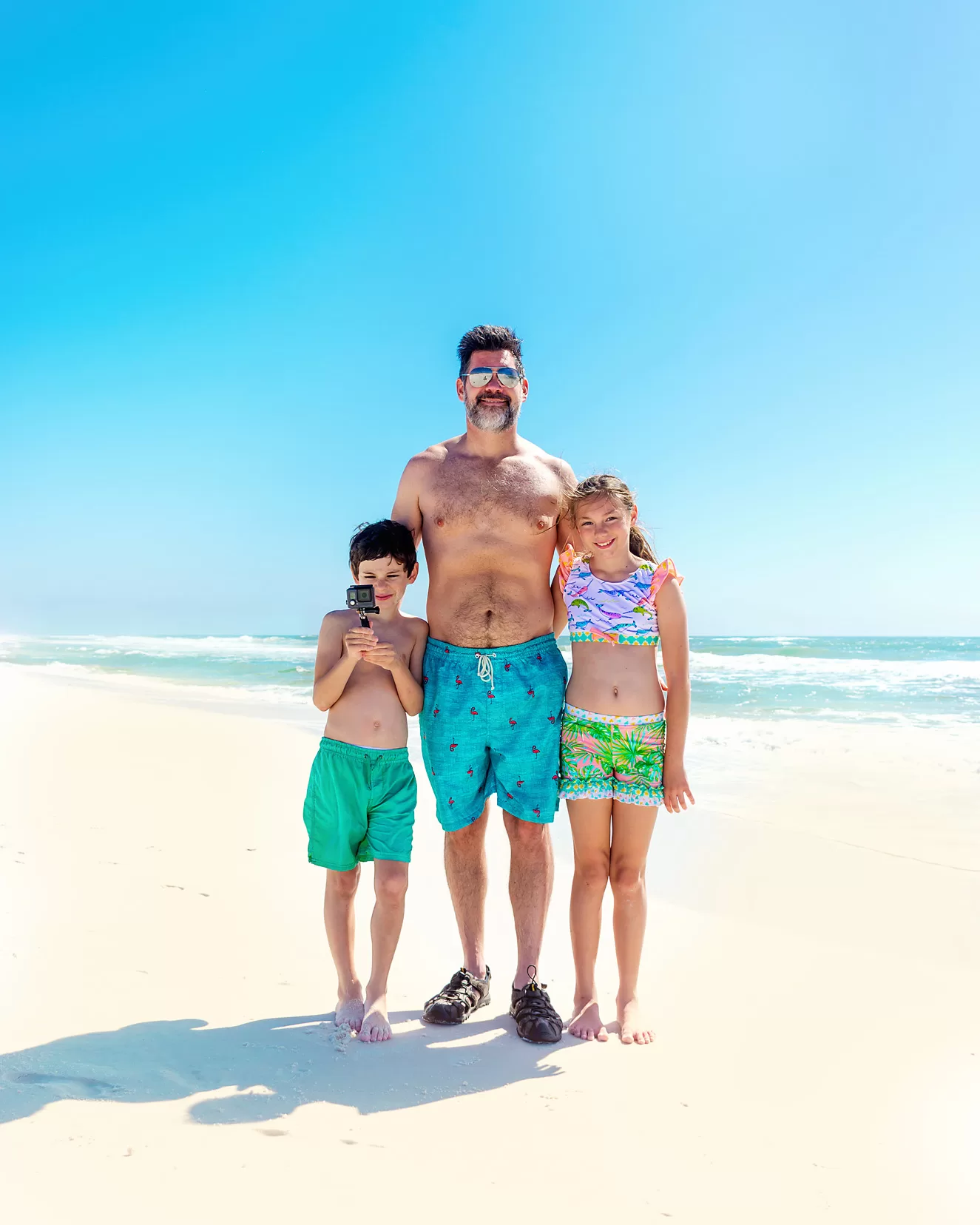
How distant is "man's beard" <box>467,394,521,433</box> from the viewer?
11.5 feet

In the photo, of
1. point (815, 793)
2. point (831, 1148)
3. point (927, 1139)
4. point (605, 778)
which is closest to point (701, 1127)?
point (831, 1148)

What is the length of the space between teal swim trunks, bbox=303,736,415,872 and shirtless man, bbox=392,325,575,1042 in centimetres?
28

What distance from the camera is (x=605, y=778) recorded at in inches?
123

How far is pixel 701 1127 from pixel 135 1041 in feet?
5.84

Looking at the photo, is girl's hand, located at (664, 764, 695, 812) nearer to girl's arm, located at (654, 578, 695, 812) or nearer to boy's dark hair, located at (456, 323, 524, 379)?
girl's arm, located at (654, 578, 695, 812)

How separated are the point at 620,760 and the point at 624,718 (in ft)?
0.52

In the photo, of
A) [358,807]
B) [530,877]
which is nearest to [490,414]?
[358,807]

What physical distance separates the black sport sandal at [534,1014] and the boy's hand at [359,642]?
4.54 ft

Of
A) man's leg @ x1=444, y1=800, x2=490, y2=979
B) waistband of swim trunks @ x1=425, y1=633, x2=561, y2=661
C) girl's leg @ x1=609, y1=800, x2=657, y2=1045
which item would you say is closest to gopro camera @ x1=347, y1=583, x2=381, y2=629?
waistband of swim trunks @ x1=425, y1=633, x2=561, y2=661

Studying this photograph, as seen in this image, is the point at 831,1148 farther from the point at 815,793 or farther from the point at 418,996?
the point at 815,793

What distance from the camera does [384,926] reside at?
2.98 m

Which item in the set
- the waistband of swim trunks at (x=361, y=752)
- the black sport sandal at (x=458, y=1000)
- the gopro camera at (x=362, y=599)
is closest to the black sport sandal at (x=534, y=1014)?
the black sport sandal at (x=458, y=1000)

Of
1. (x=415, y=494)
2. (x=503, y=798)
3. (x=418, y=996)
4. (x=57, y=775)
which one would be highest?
(x=415, y=494)

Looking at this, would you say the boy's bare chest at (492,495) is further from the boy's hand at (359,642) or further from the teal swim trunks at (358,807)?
the teal swim trunks at (358,807)
